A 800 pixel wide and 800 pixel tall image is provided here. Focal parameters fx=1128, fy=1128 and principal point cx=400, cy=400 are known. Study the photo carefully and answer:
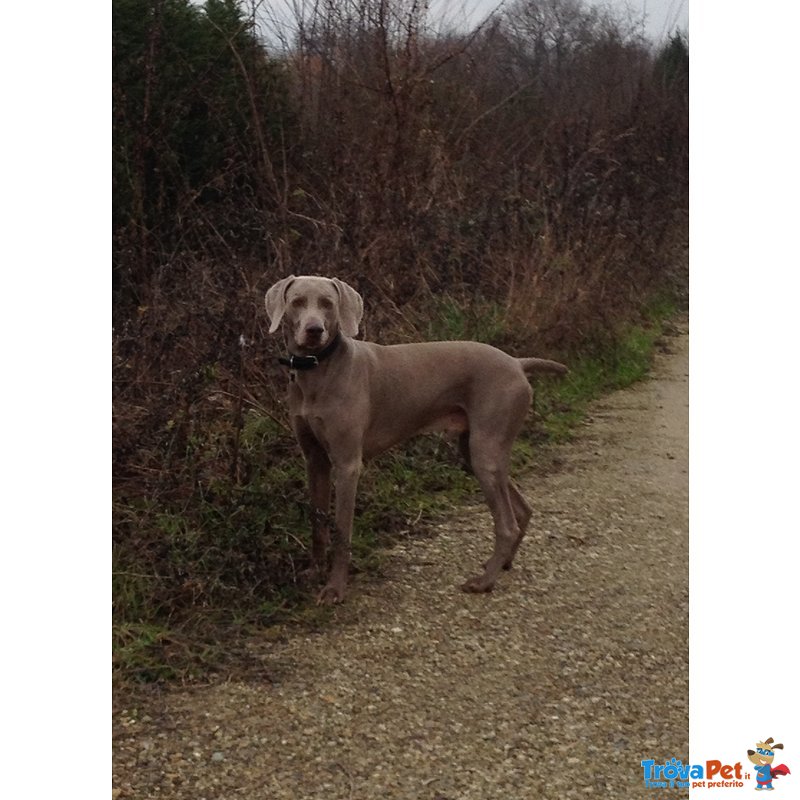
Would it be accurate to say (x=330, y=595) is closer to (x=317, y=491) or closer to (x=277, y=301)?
(x=317, y=491)

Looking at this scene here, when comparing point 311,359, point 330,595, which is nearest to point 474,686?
point 330,595

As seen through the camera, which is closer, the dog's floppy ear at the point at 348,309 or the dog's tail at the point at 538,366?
the dog's floppy ear at the point at 348,309

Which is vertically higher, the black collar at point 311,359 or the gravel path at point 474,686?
the black collar at point 311,359

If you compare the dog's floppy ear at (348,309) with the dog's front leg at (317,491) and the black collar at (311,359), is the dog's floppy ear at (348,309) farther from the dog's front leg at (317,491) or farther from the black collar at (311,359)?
the dog's front leg at (317,491)

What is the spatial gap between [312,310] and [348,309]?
0.17 meters

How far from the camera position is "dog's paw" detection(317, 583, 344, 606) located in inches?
160

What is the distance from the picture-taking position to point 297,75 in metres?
5.80
